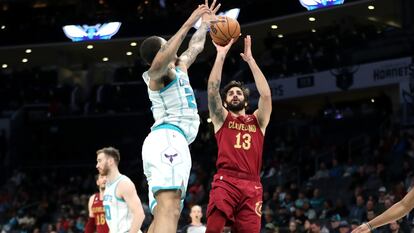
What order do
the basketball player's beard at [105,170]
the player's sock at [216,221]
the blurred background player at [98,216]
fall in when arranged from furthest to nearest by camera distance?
the blurred background player at [98,216] < the basketball player's beard at [105,170] < the player's sock at [216,221]

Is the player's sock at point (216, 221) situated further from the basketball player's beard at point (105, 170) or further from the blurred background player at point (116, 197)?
the basketball player's beard at point (105, 170)

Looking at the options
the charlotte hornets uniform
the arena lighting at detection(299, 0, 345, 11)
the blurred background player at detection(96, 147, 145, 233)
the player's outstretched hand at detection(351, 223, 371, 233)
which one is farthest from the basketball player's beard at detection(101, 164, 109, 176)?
the arena lighting at detection(299, 0, 345, 11)

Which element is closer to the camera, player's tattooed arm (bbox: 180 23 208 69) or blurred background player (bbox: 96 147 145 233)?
player's tattooed arm (bbox: 180 23 208 69)

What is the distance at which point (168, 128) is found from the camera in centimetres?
849

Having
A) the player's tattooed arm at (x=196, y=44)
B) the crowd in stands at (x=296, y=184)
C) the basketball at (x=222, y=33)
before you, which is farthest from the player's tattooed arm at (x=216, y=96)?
the crowd in stands at (x=296, y=184)

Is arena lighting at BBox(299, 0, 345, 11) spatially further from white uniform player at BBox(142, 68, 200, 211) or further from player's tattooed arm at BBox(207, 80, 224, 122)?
white uniform player at BBox(142, 68, 200, 211)

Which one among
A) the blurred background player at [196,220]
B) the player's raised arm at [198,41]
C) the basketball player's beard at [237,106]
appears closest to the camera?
the player's raised arm at [198,41]

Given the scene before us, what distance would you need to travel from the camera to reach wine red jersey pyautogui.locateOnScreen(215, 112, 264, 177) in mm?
10180

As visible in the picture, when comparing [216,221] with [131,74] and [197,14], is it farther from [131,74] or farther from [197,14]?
[131,74]

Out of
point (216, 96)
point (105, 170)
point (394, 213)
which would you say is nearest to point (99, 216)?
point (105, 170)

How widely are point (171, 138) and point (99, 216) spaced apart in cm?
358

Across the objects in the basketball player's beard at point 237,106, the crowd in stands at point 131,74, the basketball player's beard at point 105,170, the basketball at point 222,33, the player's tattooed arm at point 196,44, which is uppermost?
the crowd in stands at point 131,74

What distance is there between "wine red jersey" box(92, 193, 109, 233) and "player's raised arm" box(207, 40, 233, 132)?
218cm

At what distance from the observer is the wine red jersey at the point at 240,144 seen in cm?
1018
